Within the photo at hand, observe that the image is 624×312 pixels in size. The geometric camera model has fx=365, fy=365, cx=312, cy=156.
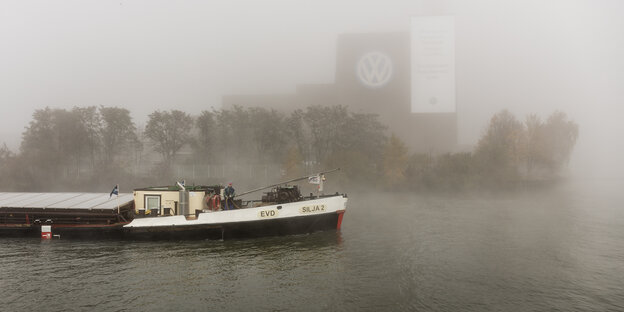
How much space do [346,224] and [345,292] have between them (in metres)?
17.3

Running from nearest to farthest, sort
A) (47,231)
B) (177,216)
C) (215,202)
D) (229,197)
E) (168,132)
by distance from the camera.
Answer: (177,216) < (215,202) < (229,197) < (47,231) < (168,132)

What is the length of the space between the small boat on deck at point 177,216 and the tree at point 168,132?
52.4 meters

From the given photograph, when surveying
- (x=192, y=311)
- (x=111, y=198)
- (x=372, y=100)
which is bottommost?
(x=192, y=311)

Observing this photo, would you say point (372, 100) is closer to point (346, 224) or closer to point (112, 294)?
point (346, 224)

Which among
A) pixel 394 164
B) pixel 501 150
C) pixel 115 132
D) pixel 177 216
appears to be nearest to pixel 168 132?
pixel 115 132

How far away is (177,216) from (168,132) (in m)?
60.6

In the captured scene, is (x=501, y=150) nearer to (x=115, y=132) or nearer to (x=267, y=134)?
(x=267, y=134)

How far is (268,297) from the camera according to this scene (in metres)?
17.1

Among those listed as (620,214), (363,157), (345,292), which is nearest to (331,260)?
(345,292)

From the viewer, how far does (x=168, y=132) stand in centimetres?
8150

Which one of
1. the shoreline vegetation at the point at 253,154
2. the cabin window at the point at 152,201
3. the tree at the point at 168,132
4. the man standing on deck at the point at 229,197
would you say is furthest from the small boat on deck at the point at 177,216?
the tree at the point at 168,132

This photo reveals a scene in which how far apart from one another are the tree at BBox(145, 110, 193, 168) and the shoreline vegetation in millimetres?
215

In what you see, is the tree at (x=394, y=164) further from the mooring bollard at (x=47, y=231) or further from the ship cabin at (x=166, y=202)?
the mooring bollard at (x=47, y=231)

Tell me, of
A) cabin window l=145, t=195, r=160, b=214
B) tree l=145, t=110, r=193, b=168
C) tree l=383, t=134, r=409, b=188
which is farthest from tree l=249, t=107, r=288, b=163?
cabin window l=145, t=195, r=160, b=214
